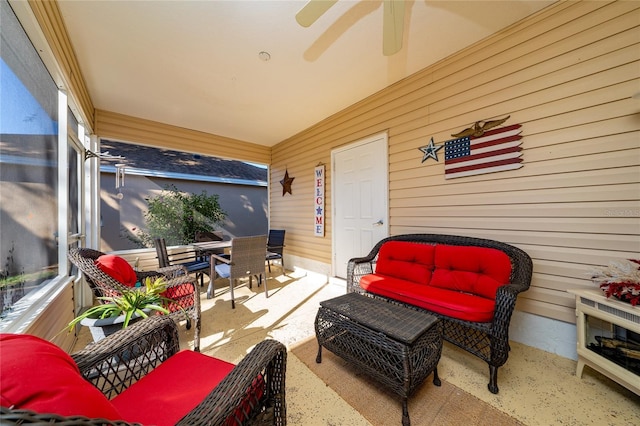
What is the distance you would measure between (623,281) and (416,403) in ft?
5.28

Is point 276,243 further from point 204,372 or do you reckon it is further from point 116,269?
point 204,372

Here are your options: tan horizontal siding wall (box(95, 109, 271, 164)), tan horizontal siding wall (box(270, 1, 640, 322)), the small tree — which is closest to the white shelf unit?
tan horizontal siding wall (box(270, 1, 640, 322))

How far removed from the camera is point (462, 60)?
2576mm

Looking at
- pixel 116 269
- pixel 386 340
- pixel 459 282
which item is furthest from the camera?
pixel 459 282

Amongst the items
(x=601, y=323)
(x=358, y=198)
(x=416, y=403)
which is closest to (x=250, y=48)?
(x=358, y=198)

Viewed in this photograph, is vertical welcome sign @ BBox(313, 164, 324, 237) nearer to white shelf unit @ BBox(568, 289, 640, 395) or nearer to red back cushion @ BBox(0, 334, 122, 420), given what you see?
white shelf unit @ BBox(568, 289, 640, 395)

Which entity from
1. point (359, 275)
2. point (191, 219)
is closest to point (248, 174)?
point (191, 219)

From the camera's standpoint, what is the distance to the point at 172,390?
1022mm

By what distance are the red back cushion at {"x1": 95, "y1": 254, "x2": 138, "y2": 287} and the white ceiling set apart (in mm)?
2169

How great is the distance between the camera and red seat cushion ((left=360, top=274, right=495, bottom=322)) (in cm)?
179

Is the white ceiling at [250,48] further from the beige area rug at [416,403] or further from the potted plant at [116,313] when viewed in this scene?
the beige area rug at [416,403]

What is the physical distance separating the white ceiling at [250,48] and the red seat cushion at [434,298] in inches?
99.3

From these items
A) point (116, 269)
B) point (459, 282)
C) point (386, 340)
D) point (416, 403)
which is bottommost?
point (416, 403)

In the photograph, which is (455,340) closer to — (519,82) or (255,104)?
(519,82)
